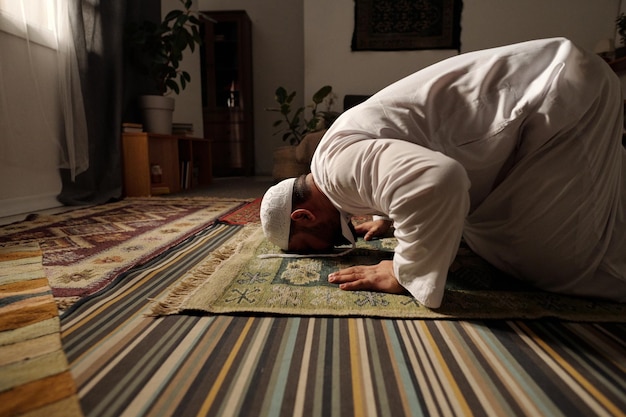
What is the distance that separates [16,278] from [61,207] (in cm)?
154

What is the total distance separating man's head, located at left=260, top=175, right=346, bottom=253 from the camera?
39.8 inches

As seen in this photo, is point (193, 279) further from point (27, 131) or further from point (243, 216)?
point (27, 131)

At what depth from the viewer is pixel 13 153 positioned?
195cm

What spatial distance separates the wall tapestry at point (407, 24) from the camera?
13.1 ft

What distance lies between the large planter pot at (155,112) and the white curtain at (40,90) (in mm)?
658

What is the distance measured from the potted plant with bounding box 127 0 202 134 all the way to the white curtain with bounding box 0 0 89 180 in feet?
Answer: 2.16

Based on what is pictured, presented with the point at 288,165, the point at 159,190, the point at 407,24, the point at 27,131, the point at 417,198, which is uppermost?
the point at 407,24

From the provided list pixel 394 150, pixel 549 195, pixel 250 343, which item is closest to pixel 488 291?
pixel 549 195

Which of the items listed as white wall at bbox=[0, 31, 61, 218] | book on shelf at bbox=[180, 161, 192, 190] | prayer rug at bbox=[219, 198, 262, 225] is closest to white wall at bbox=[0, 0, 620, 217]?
book on shelf at bbox=[180, 161, 192, 190]

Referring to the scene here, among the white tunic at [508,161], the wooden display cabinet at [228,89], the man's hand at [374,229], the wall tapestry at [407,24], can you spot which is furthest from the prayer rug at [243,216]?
the wooden display cabinet at [228,89]

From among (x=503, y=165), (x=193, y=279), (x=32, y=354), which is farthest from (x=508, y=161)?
(x=32, y=354)

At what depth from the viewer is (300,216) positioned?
3.35 feet

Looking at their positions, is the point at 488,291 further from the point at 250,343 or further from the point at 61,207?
the point at 61,207

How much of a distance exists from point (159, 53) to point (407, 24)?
2.63 metres
